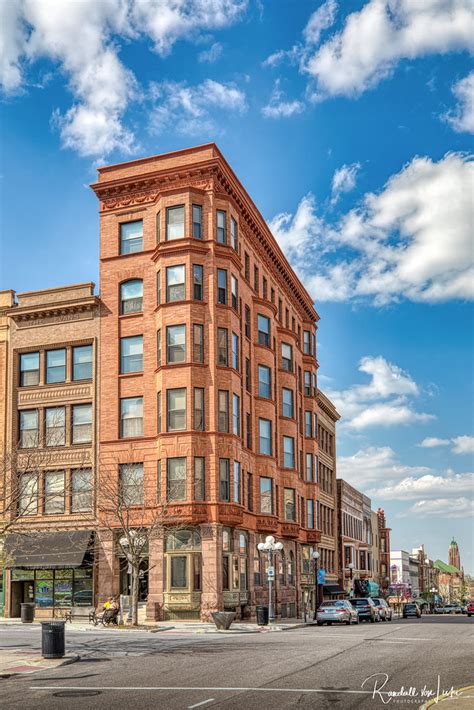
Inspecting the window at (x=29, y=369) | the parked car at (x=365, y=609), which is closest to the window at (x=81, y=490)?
the window at (x=29, y=369)

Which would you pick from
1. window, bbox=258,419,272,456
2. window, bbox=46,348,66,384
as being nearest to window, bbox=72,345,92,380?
window, bbox=46,348,66,384

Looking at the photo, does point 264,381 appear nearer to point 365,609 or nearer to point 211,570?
point 211,570

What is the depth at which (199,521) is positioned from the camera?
43.2m

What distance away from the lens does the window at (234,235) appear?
161ft

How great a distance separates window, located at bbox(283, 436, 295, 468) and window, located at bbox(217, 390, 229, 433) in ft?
40.6

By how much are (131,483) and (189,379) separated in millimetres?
6443

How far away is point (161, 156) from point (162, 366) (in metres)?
12.3

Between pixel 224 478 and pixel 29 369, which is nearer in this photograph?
pixel 224 478

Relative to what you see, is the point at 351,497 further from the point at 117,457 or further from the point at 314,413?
the point at 117,457

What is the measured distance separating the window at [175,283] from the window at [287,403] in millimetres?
15075

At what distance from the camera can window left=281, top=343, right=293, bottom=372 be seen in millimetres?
59375

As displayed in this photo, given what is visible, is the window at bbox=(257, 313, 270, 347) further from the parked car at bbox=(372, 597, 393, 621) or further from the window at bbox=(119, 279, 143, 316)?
the parked car at bbox=(372, 597, 393, 621)

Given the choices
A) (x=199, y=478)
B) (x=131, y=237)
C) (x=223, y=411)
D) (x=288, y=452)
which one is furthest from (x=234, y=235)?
(x=288, y=452)

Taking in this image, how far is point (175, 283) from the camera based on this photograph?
151 ft
